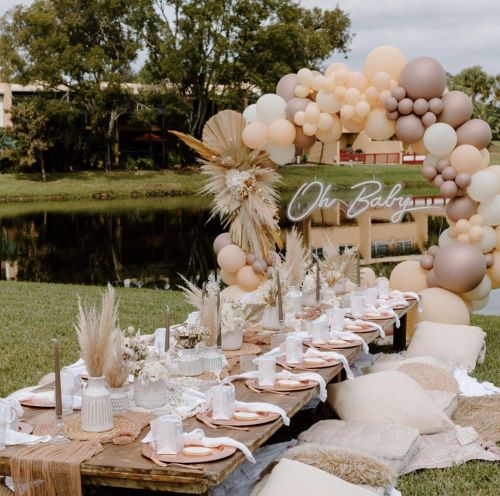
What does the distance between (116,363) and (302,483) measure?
1.08 metres

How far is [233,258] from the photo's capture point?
32.0ft

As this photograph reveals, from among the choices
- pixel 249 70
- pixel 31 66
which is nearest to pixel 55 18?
pixel 31 66

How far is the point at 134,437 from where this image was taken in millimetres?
3814

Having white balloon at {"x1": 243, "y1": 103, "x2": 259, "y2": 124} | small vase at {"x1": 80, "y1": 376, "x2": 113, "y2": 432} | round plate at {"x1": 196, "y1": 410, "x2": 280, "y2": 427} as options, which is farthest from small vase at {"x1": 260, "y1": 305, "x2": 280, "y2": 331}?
white balloon at {"x1": 243, "y1": 103, "x2": 259, "y2": 124}

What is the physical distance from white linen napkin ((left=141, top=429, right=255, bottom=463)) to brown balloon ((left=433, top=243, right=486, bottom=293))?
5.54m

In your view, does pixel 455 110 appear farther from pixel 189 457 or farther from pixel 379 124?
pixel 189 457

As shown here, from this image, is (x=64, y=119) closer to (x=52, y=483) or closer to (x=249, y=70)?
(x=249, y=70)

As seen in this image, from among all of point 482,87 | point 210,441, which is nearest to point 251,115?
point 210,441

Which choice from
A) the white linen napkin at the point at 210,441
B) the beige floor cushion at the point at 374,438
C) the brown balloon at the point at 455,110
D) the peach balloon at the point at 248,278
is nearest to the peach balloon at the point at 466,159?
the brown balloon at the point at 455,110

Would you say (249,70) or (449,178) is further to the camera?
(249,70)

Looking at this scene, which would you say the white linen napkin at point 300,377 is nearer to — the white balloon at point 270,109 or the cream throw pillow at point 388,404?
the cream throw pillow at point 388,404

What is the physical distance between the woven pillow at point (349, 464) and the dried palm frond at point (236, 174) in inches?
200

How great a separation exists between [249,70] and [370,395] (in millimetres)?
34646

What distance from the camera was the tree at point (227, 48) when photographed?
1502 inches
